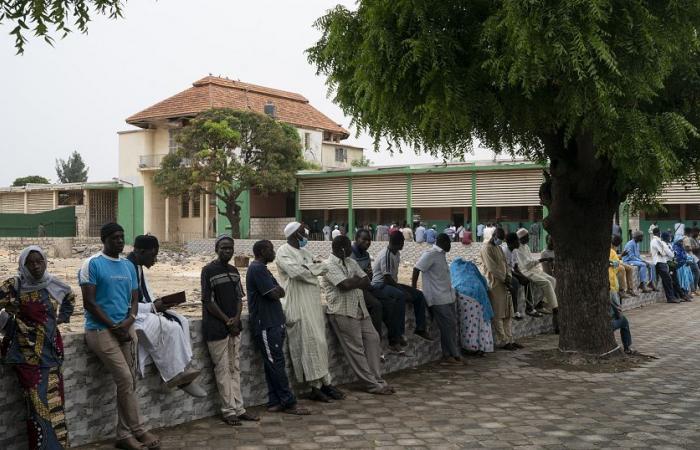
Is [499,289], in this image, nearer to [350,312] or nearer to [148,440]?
[350,312]

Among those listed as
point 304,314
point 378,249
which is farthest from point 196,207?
point 304,314

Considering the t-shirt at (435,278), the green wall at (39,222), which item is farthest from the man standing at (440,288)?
the green wall at (39,222)

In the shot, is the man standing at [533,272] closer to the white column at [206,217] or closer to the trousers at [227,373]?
the trousers at [227,373]

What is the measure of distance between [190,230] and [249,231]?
6559mm

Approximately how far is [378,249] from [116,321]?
25023 mm

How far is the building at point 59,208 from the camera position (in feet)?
132

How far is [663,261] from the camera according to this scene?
1708 centimetres

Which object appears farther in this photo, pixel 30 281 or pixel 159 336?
pixel 159 336

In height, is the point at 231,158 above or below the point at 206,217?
above

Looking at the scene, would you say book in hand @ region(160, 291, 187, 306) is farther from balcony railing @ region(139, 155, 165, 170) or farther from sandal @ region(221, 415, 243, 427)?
balcony railing @ region(139, 155, 165, 170)

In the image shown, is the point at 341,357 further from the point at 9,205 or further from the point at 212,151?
the point at 9,205

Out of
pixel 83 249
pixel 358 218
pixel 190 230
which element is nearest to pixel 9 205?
pixel 190 230

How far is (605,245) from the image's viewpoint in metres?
9.59

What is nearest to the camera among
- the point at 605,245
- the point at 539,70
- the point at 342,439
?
the point at 342,439
